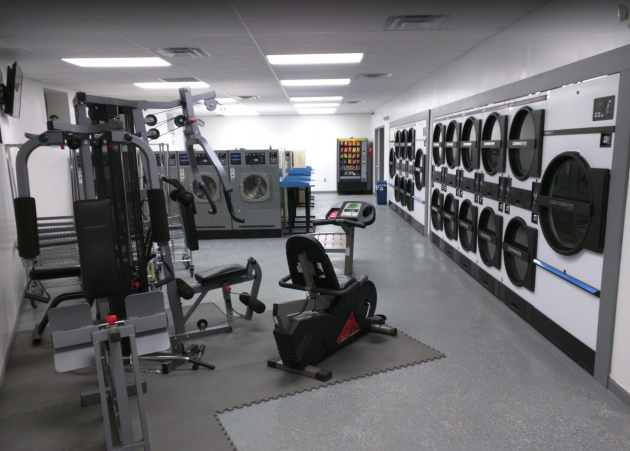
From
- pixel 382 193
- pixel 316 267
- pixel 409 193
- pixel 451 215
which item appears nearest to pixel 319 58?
pixel 451 215

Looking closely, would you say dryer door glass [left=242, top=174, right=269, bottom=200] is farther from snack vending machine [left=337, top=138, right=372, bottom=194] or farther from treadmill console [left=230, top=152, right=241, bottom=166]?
snack vending machine [left=337, top=138, right=372, bottom=194]

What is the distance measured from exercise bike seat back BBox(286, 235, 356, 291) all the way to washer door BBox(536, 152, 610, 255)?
1.73 metres

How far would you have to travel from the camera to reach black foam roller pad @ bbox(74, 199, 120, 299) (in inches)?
113

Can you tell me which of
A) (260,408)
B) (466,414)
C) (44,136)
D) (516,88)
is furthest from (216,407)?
(516,88)

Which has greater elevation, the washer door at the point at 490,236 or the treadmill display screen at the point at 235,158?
the treadmill display screen at the point at 235,158

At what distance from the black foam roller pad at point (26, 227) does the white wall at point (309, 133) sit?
1317cm

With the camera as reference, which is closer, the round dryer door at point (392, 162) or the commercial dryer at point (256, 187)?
the commercial dryer at point (256, 187)

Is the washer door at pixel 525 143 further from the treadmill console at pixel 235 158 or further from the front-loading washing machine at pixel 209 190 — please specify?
the front-loading washing machine at pixel 209 190

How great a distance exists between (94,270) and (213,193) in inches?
211

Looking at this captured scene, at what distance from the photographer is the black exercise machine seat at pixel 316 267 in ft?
10.9

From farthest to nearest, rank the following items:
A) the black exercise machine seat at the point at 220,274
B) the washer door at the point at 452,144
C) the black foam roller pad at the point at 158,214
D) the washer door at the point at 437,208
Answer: the washer door at the point at 437,208
the washer door at the point at 452,144
the black exercise machine seat at the point at 220,274
the black foam roller pad at the point at 158,214

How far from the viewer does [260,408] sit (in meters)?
2.89

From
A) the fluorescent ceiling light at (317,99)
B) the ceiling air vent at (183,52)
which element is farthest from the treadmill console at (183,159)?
the fluorescent ceiling light at (317,99)

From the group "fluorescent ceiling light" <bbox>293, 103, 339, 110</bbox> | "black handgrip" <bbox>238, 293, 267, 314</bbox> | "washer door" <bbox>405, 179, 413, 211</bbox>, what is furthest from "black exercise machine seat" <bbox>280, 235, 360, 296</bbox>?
"fluorescent ceiling light" <bbox>293, 103, 339, 110</bbox>
